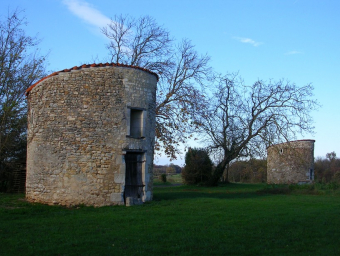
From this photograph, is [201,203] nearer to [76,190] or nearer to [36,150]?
[76,190]

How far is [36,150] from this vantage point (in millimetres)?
13094

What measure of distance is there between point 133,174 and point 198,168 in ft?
56.8

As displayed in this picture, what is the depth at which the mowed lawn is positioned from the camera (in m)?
6.61

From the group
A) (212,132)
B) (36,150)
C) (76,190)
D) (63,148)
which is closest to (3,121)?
(36,150)

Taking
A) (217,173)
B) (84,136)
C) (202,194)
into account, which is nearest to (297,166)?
(217,173)

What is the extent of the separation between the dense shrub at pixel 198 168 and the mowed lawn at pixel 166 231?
Result: 60.8 ft

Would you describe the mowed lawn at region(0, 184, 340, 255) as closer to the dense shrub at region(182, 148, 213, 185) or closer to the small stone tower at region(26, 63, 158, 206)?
the small stone tower at region(26, 63, 158, 206)

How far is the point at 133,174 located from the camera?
547 inches

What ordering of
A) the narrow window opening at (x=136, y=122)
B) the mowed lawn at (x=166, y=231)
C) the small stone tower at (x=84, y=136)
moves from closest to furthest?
1. the mowed lawn at (x=166, y=231)
2. the small stone tower at (x=84, y=136)
3. the narrow window opening at (x=136, y=122)

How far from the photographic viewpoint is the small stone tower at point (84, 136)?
12.5 m

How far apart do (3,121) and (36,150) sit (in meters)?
3.28

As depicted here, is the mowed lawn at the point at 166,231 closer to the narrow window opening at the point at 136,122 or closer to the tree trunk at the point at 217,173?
the narrow window opening at the point at 136,122

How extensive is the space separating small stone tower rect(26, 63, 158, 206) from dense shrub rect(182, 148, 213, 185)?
57.0ft

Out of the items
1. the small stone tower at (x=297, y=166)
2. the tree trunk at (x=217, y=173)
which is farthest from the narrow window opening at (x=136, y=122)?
the small stone tower at (x=297, y=166)
